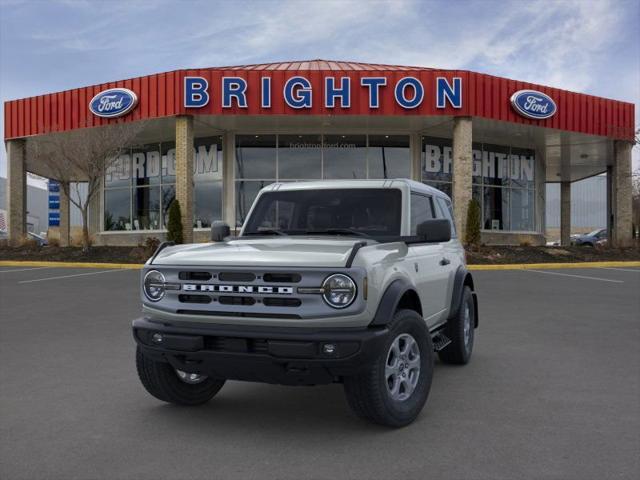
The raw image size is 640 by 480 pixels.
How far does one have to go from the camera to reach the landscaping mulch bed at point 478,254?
19.6 meters

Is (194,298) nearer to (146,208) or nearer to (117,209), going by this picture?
(146,208)

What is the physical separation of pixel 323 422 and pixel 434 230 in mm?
1596

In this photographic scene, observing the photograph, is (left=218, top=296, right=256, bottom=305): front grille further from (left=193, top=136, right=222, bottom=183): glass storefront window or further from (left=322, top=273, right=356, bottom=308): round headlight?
(left=193, top=136, right=222, bottom=183): glass storefront window

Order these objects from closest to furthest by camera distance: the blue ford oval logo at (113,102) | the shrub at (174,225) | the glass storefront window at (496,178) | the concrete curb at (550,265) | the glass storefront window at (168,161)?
the concrete curb at (550,265) → the shrub at (174,225) → the blue ford oval logo at (113,102) → the glass storefront window at (496,178) → the glass storefront window at (168,161)

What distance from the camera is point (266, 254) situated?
3.78m

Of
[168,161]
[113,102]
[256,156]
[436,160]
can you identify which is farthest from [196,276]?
[168,161]

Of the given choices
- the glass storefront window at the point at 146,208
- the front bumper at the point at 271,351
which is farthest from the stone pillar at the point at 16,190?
the front bumper at the point at 271,351

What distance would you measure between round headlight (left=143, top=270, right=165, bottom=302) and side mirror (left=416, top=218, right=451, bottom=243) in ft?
6.27

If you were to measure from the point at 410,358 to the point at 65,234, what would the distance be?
3164 cm

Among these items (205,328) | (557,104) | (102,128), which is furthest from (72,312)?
(557,104)

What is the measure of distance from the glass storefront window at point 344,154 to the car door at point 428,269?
1854 cm

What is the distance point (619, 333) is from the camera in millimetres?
7461

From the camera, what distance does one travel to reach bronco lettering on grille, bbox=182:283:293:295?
356 cm

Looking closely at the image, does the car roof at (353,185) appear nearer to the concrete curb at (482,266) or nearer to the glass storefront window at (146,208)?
the concrete curb at (482,266)
